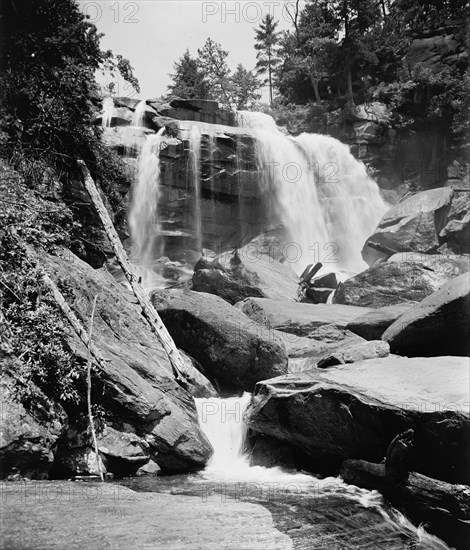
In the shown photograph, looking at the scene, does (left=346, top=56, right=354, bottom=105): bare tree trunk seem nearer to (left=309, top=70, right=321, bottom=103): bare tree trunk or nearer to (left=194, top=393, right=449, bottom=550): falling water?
(left=309, top=70, right=321, bottom=103): bare tree trunk

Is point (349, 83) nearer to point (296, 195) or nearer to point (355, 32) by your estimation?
point (355, 32)

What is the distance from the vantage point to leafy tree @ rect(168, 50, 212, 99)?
40.2m

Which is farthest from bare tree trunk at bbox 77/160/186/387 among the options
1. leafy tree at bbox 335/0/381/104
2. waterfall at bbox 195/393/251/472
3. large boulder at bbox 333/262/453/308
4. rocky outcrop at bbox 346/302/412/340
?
leafy tree at bbox 335/0/381/104

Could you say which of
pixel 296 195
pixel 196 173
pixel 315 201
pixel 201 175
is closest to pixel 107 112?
pixel 196 173

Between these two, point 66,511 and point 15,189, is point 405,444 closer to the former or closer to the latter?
point 66,511

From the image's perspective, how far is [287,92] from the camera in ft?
123

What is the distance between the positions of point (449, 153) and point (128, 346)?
26892 millimetres

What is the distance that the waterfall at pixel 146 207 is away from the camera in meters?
21.5

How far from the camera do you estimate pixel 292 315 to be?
13.7 meters

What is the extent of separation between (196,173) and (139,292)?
45.4 feet

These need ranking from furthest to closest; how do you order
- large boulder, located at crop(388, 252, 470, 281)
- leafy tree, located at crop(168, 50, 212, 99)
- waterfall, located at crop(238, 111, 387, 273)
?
leafy tree, located at crop(168, 50, 212, 99) → waterfall, located at crop(238, 111, 387, 273) → large boulder, located at crop(388, 252, 470, 281)

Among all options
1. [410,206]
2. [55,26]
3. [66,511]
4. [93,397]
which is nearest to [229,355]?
[93,397]

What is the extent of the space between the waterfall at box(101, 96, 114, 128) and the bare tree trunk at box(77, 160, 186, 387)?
42.5 ft

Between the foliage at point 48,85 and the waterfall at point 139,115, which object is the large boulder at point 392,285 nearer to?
the foliage at point 48,85
